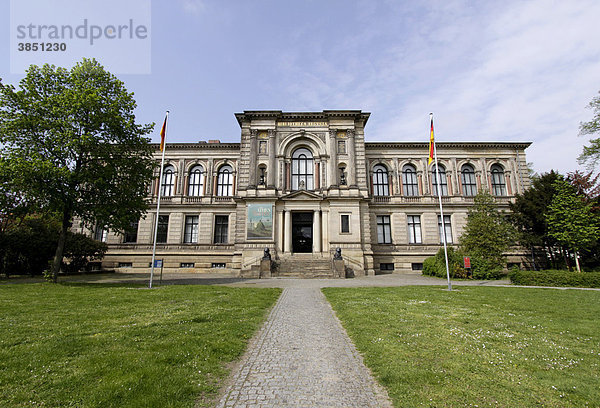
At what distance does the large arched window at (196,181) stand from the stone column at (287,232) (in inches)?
505

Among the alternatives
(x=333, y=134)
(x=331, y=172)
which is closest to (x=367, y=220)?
(x=331, y=172)

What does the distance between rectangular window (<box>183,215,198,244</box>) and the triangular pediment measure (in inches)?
475

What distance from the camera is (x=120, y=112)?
65.6 feet

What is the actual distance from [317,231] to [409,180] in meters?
14.6

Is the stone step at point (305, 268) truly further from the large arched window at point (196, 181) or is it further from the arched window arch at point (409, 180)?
the large arched window at point (196, 181)

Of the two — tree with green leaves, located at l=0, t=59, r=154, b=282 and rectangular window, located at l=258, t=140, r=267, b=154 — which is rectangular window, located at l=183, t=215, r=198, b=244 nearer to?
rectangular window, located at l=258, t=140, r=267, b=154

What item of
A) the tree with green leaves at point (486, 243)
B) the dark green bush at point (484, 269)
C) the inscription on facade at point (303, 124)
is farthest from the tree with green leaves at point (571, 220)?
the inscription on facade at point (303, 124)

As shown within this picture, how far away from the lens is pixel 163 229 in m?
35.3

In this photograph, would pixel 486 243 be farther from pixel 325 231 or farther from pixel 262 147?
pixel 262 147

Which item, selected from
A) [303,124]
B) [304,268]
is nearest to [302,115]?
[303,124]

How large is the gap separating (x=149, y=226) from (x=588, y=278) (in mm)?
39875

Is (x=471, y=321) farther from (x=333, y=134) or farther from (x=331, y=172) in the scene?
(x=333, y=134)

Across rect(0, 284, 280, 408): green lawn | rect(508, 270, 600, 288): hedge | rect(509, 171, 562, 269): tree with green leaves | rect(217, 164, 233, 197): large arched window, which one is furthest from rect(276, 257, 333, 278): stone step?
rect(509, 171, 562, 269): tree with green leaves

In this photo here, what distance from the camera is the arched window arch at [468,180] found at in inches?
1438
